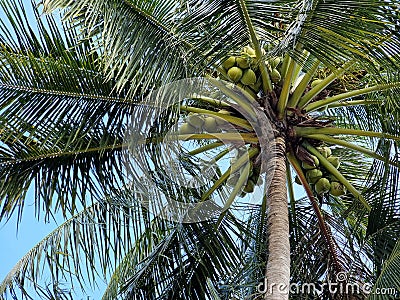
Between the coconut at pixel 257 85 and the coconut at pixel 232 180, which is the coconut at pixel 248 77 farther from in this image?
the coconut at pixel 232 180

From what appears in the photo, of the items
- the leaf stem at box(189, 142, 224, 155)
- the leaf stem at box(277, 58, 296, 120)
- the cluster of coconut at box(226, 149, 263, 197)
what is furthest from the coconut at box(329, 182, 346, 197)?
the leaf stem at box(189, 142, 224, 155)

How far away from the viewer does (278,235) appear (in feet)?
15.1

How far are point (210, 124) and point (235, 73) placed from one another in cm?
51

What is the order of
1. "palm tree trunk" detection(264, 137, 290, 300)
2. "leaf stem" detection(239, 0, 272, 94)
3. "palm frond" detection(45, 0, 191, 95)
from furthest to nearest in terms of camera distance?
"palm frond" detection(45, 0, 191, 95), "leaf stem" detection(239, 0, 272, 94), "palm tree trunk" detection(264, 137, 290, 300)

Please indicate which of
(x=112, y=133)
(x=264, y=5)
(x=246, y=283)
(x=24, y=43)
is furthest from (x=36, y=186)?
(x=264, y=5)

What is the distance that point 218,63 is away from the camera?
4.98 meters

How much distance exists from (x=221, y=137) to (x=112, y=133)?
0.90 metres

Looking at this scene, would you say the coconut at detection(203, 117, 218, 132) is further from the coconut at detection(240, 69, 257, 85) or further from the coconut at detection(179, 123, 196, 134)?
the coconut at detection(240, 69, 257, 85)

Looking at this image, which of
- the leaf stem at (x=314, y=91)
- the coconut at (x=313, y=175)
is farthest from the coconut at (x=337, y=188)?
the leaf stem at (x=314, y=91)

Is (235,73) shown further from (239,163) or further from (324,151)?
(324,151)

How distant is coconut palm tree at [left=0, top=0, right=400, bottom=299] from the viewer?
477 centimetres

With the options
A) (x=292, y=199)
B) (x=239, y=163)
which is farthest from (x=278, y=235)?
(x=292, y=199)

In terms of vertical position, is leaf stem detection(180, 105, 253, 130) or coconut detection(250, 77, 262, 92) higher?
coconut detection(250, 77, 262, 92)

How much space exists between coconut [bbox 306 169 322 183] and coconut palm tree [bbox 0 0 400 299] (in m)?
0.03
